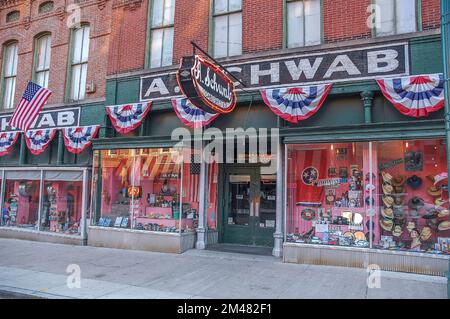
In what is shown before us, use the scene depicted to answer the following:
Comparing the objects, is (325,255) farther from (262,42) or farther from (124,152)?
(124,152)

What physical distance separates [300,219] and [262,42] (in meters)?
4.96

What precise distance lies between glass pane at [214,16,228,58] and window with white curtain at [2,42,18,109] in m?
9.57

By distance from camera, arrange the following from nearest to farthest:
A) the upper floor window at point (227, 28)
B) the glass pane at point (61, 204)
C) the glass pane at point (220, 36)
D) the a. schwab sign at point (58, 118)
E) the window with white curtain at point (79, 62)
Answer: the upper floor window at point (227, 28)
the glass pane at point (220, 36)
the glass pane at point (61, 204)
the a. schwab sign at point (58, 118)
the window with white curtain at point (79, 62)

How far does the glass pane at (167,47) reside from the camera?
12484 mm

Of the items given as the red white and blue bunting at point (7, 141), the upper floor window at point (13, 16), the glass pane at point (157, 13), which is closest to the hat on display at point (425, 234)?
the glass pane at point (157, 13)

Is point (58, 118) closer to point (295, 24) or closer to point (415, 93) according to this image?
point (295, 24)

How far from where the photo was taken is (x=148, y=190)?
1218 centimetres

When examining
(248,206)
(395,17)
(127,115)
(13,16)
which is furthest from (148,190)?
(13,16)

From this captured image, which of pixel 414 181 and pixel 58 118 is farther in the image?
pixel 58 118

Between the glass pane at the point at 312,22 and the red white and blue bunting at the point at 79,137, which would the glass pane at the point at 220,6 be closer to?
the glass pane at the point at 312,22

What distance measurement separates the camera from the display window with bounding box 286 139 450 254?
8.71 meters

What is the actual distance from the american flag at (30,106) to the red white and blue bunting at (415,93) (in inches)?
397

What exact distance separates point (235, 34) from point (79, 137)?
6269 millimetres

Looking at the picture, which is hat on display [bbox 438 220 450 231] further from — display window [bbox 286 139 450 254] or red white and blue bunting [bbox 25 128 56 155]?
red white and blue bunting [bbox 25 128 56 155]
